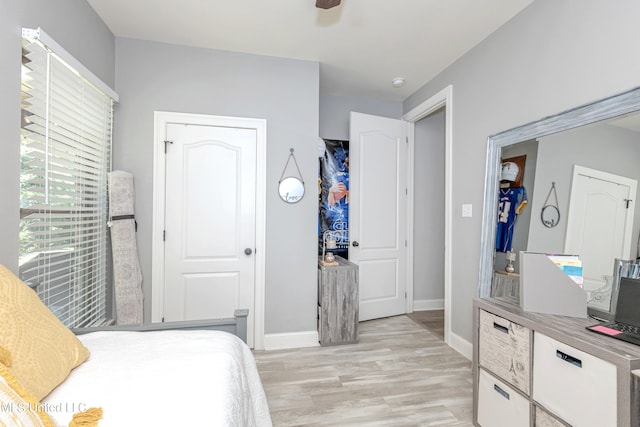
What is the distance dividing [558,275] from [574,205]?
0.47m

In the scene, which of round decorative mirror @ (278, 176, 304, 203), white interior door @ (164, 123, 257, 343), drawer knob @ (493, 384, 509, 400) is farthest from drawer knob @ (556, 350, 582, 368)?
white interior door @ (164, 123, 257, 343)

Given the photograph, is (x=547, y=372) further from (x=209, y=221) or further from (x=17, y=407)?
(x=209, y=221)

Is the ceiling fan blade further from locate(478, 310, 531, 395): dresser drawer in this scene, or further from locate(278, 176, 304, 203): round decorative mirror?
locate(478, 310, 531, 395): dresser drawer

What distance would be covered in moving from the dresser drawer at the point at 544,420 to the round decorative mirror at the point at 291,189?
219cm

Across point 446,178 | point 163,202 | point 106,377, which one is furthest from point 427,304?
point 106,377

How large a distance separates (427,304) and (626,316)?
110 inches

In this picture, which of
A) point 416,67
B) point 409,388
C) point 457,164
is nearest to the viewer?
point 409,388

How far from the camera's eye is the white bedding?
0.83m

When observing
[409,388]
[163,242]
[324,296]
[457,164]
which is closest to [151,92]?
[163,242]

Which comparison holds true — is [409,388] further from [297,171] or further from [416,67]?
[416,67]

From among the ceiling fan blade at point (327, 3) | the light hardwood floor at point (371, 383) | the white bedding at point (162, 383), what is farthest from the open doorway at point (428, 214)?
the white bedding at point (162, 383)

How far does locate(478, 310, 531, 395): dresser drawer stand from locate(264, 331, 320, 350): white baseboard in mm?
1557

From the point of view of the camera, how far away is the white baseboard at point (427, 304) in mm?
3924

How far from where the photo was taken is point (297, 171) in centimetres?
286
